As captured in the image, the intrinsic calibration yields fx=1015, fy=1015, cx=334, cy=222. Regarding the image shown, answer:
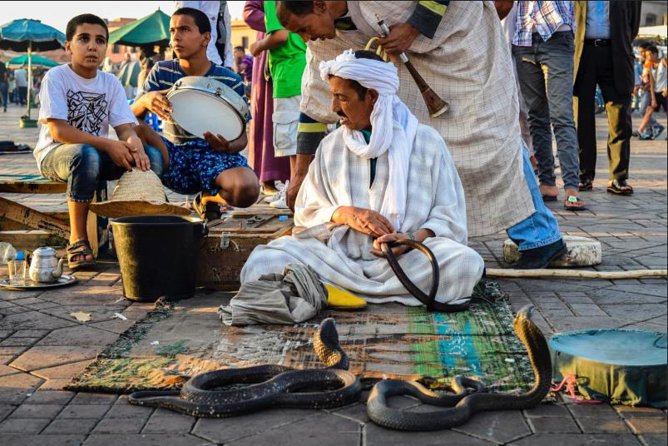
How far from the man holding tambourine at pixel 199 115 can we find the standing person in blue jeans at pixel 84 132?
7.6 inches

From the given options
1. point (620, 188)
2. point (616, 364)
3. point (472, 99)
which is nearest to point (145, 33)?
point (620, 188)

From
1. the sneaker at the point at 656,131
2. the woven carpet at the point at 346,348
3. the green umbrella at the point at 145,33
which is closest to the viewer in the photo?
the woven carpet at the point at 346,348

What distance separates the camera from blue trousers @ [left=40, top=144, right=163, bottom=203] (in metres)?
5.37

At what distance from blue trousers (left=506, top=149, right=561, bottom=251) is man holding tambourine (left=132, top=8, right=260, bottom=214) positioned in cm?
158

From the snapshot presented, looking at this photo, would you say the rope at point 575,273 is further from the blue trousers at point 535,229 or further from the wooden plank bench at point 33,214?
the wooden plank bench at point 33,214

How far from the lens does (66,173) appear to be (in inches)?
214

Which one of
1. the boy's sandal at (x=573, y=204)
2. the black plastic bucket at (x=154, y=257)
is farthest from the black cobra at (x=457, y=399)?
the boy's sandal at (x=573, y=204)

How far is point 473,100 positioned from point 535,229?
2.47 feet

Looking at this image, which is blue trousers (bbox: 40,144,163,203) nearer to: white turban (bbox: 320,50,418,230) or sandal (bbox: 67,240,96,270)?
sandal (bbox: 67,240,96,270)

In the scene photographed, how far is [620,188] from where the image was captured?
8539mm

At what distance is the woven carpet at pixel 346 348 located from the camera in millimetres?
3410

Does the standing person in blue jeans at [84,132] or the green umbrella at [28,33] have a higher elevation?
the green umbrella at [28,33]

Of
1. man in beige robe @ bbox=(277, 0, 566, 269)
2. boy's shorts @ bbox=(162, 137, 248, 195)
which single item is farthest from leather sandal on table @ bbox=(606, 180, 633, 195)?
boy's shorts @ bbox=(162, 137, 248, 195)

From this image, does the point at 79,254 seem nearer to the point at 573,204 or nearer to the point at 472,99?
the point at 472,99
